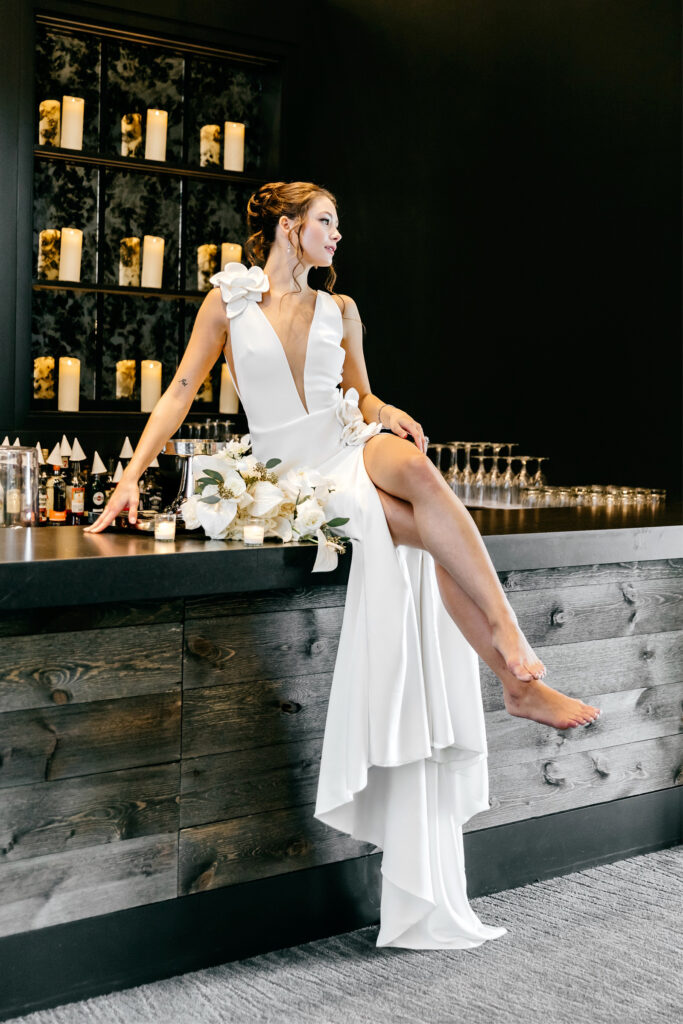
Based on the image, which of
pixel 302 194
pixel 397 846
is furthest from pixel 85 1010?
pixel 302 194

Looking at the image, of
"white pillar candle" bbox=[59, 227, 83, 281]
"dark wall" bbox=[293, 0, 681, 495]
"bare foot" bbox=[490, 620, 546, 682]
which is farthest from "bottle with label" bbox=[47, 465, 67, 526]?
"bare foot" bbox=[490, 620, 546, 682]

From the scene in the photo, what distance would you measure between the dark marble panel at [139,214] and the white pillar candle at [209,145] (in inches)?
6.3

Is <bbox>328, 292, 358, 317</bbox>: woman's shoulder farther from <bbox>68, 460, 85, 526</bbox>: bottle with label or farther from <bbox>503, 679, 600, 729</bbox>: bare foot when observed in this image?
<bbox>68, 460, 85, 526</bbox>: bottle with label

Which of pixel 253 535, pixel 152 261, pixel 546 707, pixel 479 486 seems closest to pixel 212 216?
pixel 152 261

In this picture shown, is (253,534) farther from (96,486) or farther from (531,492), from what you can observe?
(96,486)

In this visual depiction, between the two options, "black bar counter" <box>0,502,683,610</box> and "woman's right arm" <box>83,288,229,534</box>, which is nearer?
"black bar counter" <box>0,502,683,610</box>

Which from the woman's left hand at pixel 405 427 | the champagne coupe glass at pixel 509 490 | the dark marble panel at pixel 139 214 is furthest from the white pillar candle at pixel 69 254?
the woman's left hand at pixel 405 427

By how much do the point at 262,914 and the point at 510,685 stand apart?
73cm

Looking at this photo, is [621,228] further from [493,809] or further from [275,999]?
[275,999]

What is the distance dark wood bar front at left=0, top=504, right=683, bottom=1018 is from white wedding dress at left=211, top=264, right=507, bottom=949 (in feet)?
0.37

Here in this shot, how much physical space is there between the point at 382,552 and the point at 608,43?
2577mm

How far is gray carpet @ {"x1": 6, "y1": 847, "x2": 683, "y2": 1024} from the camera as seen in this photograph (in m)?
2.10

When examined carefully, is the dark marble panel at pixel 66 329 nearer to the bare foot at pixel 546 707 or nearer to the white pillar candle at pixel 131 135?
the white pillar candle at pixel 131 135

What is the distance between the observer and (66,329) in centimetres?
462
